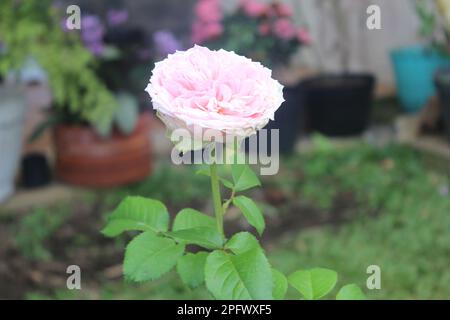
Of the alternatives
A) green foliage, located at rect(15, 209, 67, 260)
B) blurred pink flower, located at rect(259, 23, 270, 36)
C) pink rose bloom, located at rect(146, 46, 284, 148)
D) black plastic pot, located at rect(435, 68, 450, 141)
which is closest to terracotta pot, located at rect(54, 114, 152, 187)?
green foliage, located at rect(15, 209, 67, 260)

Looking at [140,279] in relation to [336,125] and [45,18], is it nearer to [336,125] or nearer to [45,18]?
[45,18]

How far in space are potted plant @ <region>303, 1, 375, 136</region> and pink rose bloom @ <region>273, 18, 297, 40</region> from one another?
39cm

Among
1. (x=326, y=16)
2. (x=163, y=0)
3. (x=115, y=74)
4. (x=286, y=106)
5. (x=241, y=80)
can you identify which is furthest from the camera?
(x=163, y=0)

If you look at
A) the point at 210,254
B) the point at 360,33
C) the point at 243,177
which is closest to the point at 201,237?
the point at 210,254

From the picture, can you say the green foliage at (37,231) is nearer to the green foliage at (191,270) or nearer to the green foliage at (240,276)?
the green foliage at (191,270)

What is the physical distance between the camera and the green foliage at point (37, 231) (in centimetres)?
293

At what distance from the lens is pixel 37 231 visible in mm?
3115

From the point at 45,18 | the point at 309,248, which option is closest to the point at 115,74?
the point at 45,18

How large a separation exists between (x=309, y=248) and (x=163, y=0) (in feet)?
10.4

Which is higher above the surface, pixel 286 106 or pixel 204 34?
pixel 204 34

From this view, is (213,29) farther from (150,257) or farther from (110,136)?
(150,257)

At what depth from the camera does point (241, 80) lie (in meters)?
0.90

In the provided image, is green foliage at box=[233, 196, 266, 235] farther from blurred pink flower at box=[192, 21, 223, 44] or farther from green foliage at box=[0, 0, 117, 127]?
blurred pink flower at box=[192, 21, 223, 44]

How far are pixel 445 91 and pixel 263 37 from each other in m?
1.08
